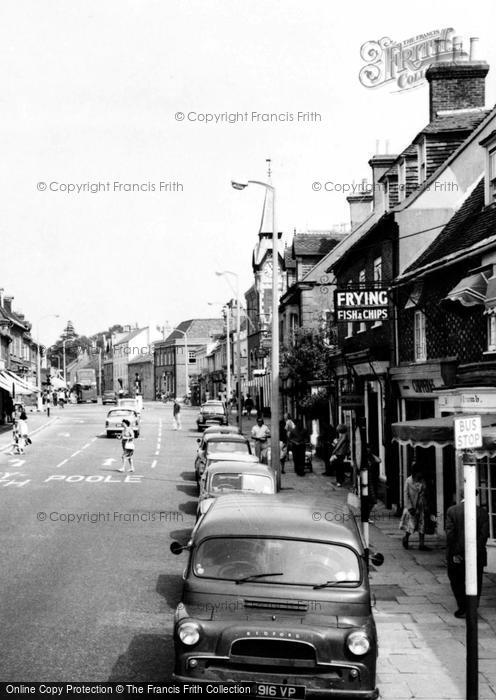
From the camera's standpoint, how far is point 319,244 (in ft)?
149

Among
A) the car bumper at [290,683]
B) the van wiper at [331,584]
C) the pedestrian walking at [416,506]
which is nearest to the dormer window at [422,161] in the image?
the pedestrian walking at [416,506]

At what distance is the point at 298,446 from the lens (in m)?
27.4

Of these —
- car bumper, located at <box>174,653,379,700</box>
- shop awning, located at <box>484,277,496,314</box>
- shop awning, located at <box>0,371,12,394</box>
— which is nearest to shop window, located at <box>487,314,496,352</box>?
shop awning, located at <box>484,277,496,314</box>

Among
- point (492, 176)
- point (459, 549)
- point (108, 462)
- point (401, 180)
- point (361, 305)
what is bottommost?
point (108, 462)

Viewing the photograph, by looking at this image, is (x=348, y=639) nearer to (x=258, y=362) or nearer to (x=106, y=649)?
(x=106, y=649)

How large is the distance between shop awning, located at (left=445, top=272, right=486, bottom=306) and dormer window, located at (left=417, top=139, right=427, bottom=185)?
7.77 meters

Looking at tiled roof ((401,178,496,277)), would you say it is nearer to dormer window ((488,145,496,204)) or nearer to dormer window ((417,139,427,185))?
dormer window ((488,145,496,204))

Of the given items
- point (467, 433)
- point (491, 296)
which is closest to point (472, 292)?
point (491, 296)

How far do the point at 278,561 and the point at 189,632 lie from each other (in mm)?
1083

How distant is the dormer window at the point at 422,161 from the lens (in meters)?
21.0

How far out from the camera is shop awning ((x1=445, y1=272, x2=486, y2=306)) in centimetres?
1348

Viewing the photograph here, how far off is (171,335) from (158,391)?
9601 mm

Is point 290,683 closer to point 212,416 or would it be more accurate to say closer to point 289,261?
point 212,416

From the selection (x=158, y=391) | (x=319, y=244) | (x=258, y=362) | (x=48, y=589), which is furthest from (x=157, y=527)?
(x=158, y=391)
